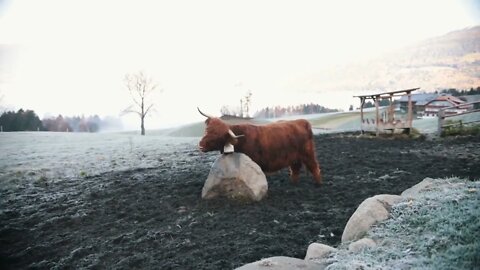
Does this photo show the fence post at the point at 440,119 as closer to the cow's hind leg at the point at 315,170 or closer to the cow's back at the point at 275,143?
the cow's back at the point at 275,143

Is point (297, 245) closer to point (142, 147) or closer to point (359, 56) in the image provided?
point (142, 147)

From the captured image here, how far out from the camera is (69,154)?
8.98 meters

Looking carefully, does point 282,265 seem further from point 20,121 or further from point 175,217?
point 20,121

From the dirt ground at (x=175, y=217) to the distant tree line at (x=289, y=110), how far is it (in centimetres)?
591

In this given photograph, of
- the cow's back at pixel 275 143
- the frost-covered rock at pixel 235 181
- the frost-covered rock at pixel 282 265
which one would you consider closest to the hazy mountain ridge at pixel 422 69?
the cow's back at pixel 275 143

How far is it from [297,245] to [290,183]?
2.93 metres

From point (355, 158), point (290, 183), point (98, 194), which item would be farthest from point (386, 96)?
point (98, 194)

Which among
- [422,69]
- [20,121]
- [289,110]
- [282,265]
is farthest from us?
[289,110]

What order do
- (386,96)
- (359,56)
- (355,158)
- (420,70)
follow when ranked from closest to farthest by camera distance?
(355,158)
(420,70)
(359,56)
(386,96)

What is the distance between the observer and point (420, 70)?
1142 cm

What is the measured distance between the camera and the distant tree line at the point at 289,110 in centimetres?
1334

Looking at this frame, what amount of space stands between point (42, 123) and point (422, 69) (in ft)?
37.8

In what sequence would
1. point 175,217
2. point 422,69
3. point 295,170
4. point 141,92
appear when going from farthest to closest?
point 141,92, point 422,69, point 295,170, point 175,217

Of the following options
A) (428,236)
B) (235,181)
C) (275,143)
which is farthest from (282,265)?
(275,143)
